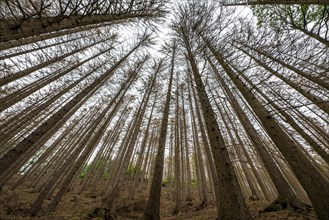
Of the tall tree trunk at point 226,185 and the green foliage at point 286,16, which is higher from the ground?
the green foliage at point 286,16

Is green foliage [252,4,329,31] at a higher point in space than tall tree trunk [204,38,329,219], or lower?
higher

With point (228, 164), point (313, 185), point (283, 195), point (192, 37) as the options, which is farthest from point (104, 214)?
point (192, 37)

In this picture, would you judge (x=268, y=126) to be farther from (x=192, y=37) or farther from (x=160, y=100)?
(x=160, y=100)

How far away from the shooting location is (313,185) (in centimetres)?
321

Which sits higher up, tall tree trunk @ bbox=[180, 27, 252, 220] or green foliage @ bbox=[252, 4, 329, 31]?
green foliage @ bbox=[252, 4, 329, 31]

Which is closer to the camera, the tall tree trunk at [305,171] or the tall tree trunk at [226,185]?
the tall tree trunk at [305,171]

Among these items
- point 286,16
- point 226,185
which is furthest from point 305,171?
point 286,16

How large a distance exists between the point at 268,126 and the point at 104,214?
18.6 feet

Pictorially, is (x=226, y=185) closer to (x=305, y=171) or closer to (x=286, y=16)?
(x=305, y=171)

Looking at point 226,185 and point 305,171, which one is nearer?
point 305,171

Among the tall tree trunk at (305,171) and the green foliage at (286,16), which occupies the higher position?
the green foliage at (286,16)

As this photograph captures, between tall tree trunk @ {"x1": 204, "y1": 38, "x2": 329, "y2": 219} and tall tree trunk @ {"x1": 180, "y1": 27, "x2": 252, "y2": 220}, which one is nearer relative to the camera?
tall tree trunk @ {"x1": 204, "y1": 38, "x2": 329, "y2": 219}

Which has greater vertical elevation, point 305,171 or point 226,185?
point 305,171

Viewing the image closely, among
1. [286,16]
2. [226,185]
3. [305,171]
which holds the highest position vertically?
[286,16]
